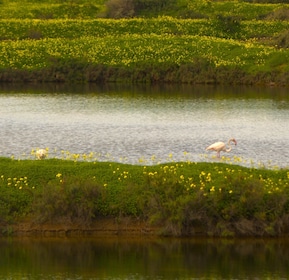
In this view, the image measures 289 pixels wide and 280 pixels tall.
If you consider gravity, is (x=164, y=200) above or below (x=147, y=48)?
above

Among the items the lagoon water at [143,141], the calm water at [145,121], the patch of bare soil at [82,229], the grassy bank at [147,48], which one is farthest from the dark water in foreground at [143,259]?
the grassy bank at [147,48]

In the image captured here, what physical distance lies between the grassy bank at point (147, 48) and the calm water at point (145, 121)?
443 centimetres

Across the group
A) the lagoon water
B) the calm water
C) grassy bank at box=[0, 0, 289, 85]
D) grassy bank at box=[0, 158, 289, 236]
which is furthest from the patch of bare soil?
grassy bank at box=[0, 0, 289, 85]

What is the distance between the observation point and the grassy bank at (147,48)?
64188 millimetres

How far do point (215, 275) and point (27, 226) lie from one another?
18.0 ft

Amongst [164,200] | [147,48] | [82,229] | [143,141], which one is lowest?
[147,48]

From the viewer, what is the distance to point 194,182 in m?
25.8

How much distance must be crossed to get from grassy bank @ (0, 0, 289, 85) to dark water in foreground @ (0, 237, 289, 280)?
37.0m

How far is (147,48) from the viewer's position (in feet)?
223

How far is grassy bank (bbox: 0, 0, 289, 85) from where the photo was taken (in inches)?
2527

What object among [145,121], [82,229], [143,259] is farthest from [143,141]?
[143,259]

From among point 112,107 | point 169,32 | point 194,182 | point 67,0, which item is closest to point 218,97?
point 112,107

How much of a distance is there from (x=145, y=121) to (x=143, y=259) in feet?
65.8

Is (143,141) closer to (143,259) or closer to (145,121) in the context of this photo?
(145,121)
